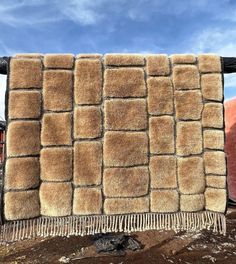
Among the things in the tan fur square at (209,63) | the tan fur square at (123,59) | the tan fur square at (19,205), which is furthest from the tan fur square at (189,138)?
the tan fur square at (19,205)

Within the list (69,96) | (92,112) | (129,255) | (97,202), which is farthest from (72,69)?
(129,255)

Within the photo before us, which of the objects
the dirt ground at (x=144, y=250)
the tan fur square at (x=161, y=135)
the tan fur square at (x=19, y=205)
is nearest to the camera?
the tan fur square at (x=19, y=205)

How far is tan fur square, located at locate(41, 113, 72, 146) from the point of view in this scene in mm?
2305

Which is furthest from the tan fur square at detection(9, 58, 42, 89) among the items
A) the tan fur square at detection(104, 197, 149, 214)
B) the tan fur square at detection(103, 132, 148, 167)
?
the tan fur square at detection(104, 197, 149, 214)

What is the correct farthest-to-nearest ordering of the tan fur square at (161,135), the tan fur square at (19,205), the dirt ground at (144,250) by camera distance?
1. the dirt ground at (144,250)
2. the tan fur square at (161,135)
3. the tan fur square at (19,205)

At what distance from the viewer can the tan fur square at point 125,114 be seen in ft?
7.68

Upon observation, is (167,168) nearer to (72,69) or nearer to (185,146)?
(185,146)

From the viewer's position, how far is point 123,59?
2.40 meters

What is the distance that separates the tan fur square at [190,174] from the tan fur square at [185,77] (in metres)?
0.58

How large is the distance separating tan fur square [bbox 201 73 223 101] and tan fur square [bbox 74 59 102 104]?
2.76ft

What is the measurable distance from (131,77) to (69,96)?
0.50 metres

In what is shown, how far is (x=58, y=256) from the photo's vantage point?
13.3 ft

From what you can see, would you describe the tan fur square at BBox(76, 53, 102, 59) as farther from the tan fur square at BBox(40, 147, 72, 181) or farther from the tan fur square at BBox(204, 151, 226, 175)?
the tan fur square at BBox(204, 151, 226, 175)

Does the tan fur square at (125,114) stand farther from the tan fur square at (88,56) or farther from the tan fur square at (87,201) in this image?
the tan fur square at (87,201)
